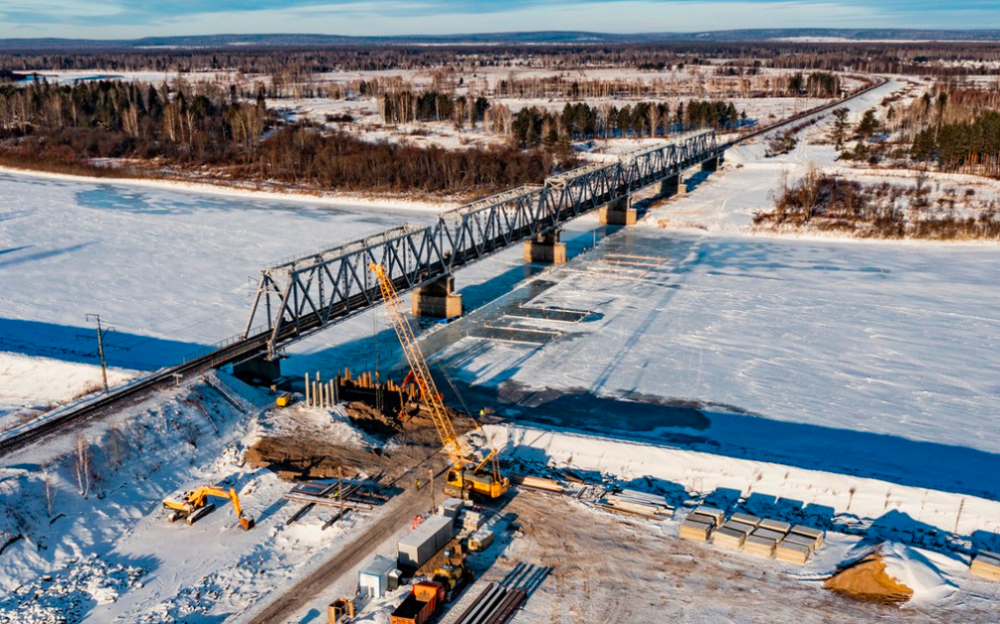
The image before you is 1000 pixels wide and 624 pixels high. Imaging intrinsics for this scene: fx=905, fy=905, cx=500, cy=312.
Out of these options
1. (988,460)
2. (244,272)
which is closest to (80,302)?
(244,272)

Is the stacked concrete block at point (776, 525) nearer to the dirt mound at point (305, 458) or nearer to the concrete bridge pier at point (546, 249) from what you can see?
the dirt mound at point (305, 458)

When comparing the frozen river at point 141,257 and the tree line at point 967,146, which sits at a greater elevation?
the tree line at point 967,146

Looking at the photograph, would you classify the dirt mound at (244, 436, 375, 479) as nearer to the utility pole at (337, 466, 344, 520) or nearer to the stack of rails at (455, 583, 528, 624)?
the utility pole at (337, 466, 344, 520)

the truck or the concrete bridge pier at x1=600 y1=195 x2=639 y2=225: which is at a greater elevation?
the concrete bridge pier at x1=600 y1=195 x2=639 y2=225

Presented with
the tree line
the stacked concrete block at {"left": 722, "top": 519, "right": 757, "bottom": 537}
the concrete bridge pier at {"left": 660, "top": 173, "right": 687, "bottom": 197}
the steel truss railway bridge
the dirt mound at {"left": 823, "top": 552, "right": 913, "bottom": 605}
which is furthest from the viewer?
the tree line

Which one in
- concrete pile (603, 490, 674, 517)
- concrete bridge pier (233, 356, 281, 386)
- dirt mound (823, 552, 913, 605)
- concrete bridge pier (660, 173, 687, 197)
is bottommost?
dirt mound (823, 552, 913, 605)

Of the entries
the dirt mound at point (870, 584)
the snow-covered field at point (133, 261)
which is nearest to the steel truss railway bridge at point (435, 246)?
the snow-covered field at point (133, 261)

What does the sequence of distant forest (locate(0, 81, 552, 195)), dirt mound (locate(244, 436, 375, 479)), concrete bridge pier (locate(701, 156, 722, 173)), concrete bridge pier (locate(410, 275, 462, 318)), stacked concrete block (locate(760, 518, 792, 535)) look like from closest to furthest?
stacked concrete block (locate(760, 518, 792, 535)) < dirt mound (locate(244, 436, 375, 479)) < concrete bridge pier (locate(410, 275, 462, 318)) < distant forest (locate(0, 81, 552, 195)) < concrete bridge pier (locate(701, 156, 722, 173))

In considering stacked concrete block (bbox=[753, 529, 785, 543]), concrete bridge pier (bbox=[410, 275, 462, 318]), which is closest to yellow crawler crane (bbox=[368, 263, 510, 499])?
stacked concrete block (bbox=[753, 529, 785, 543])
